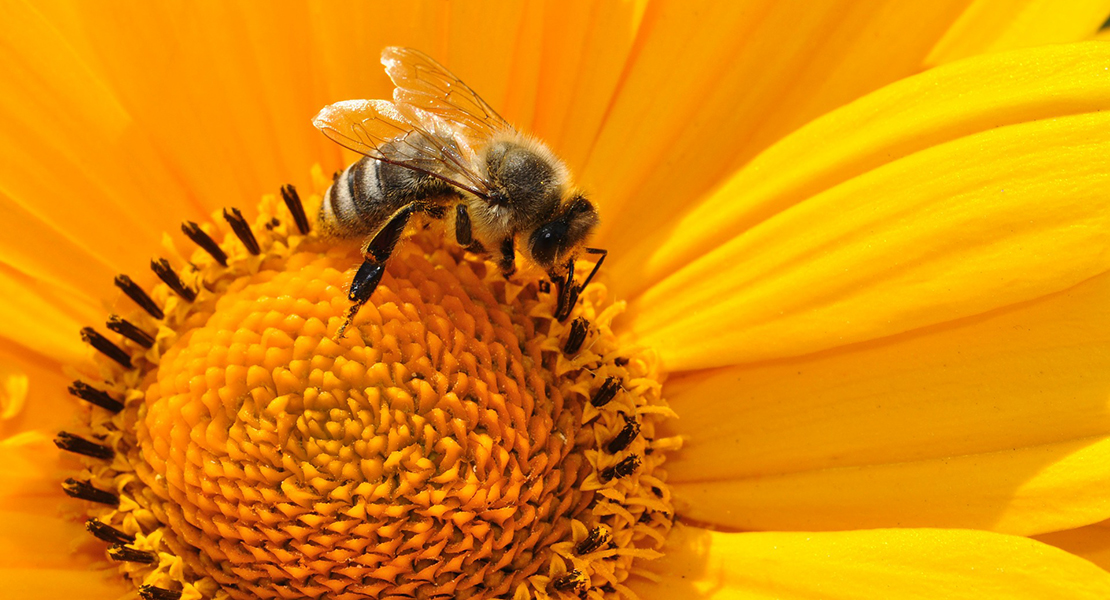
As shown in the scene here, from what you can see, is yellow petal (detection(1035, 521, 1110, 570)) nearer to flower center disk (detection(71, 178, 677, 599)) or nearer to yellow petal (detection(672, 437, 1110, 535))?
yellow petal (detection(672, 437, 1110, 535))

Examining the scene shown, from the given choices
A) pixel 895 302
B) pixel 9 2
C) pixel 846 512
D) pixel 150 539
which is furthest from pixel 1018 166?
pixel 9 2

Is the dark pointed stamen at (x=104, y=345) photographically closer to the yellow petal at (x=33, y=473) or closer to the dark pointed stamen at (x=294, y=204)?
the yellow petal at (x=33, y=473)

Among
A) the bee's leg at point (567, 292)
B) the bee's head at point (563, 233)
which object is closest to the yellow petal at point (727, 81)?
the bee's leg at point (567, 292)

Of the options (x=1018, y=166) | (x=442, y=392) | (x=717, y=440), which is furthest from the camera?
(x=717, y=440)

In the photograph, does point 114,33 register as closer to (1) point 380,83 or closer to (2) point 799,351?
(1) point 380,83

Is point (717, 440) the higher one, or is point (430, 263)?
point (430, 263)

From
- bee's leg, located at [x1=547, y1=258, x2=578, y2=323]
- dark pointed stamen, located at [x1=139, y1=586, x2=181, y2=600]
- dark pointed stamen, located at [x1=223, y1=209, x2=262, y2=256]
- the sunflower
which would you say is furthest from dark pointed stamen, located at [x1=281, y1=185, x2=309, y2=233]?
dark pointed stamen, located at [x1=139, y1=586, x2=181, y2=600]

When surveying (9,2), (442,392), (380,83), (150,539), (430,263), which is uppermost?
(380,83)
